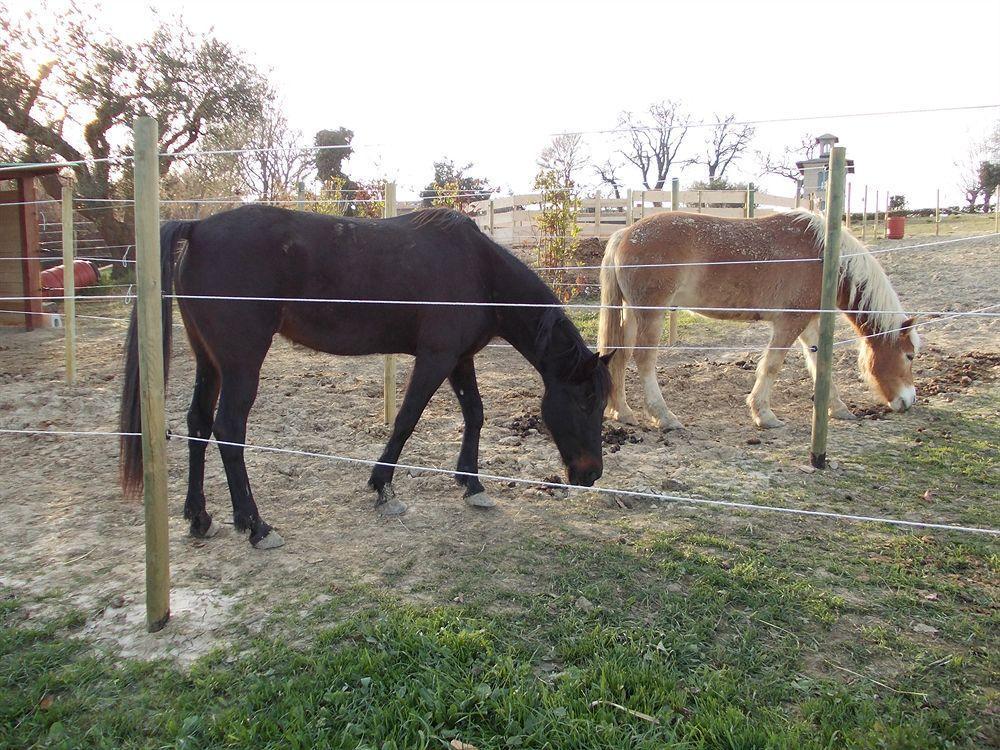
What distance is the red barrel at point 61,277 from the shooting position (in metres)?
13.9

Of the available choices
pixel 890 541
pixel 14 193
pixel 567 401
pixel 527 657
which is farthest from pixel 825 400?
pixel 14 193

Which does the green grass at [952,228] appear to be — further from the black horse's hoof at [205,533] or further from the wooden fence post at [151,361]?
the wooden fence post at [151,361]

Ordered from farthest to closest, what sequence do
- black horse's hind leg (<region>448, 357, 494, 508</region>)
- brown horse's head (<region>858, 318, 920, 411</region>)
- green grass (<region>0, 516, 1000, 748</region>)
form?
brown horse's head (<region>858, 318, 920, 411</region>) < black horse's hind leg (<region>448, 357, 494, 508</region>) < green grass (<region>0, 516, 1000, 748</region>)

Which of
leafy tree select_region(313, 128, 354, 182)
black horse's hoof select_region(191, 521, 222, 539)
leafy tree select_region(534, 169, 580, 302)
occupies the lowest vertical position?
black horse's hoof select_region(191, 521, 222, 539)

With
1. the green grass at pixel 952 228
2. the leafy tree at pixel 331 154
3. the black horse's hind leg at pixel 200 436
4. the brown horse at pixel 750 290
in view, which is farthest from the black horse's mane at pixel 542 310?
the leafy tree at pixel 331 154

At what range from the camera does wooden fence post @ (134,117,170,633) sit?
249 centimetres

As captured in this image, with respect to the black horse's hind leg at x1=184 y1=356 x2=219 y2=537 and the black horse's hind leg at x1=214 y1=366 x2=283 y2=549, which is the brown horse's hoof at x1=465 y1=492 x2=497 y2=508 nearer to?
the black horse's hind leg at x1=214 y1=366 x2=283 y2=549

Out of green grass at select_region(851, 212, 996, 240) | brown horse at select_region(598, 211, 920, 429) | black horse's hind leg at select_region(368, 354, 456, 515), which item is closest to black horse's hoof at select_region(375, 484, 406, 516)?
black horse's hind leg at select_region(368, 354, 456, 515)

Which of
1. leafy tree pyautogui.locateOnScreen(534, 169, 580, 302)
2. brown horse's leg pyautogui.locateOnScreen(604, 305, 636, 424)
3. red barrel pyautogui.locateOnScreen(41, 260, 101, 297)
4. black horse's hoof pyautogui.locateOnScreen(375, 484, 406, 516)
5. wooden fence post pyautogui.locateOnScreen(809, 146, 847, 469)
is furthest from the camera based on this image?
red barrel pyautogui.locateOnScreen(41, 260, 101, 297)

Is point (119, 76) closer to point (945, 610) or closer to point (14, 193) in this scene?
point (14, 193)

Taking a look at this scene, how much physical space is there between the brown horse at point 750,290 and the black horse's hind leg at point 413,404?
7.42ft

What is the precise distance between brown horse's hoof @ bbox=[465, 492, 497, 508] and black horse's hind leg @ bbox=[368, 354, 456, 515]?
411 mm

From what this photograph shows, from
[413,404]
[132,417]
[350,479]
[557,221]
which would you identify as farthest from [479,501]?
[557,221]

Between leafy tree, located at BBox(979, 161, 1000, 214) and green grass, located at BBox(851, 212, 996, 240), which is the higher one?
leafy tree, located at BBox(979, 161, 1000, 214)
